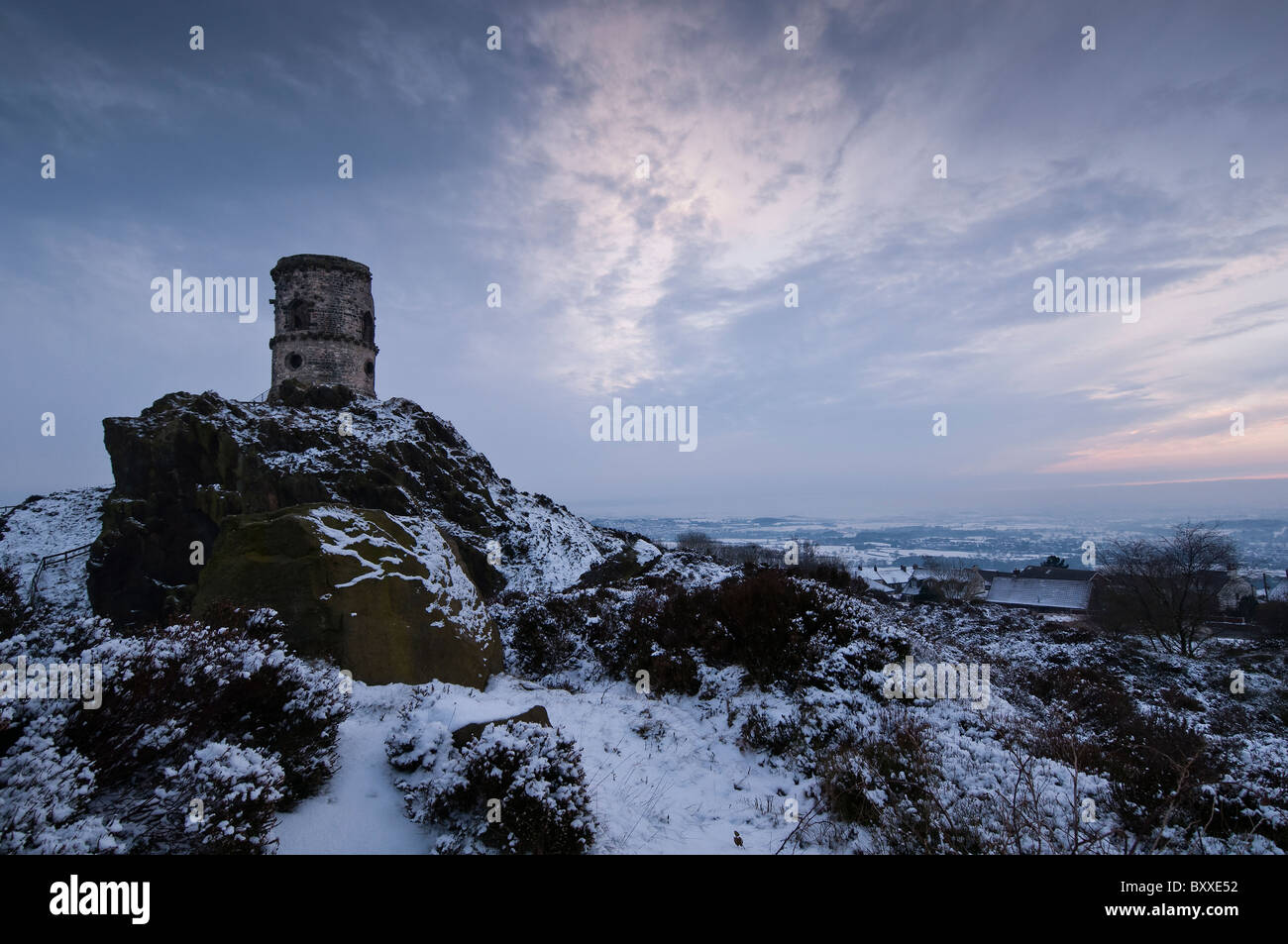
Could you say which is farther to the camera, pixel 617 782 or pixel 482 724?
pixel 617 782

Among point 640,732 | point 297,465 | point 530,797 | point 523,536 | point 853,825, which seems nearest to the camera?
point 530,797

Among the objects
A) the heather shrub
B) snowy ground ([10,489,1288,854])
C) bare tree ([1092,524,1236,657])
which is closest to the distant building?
bare tree ([1092,524,1236,657])

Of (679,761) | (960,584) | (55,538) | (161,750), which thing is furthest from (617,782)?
(960,584)

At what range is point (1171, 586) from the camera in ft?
93.4

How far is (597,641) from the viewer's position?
39.8ft

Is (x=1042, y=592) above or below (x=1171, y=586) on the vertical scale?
below

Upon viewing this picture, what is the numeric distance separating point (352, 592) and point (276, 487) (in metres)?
17.6

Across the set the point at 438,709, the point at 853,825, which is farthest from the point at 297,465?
the point at 853,825

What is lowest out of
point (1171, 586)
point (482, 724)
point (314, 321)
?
point (1171, 586)

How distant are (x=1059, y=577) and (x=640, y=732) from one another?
72.4 meters

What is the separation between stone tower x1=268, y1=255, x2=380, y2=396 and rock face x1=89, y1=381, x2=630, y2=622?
3.12 metres

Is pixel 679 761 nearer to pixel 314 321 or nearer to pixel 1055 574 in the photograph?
pixel 314 321

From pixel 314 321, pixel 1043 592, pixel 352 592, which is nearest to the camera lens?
pixel 352 592
